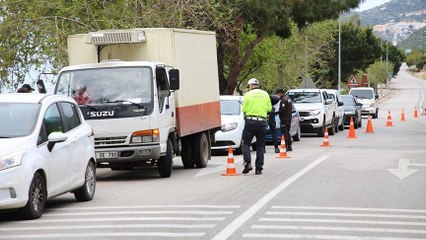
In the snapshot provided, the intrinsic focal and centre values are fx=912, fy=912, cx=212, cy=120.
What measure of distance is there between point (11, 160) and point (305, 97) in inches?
1015

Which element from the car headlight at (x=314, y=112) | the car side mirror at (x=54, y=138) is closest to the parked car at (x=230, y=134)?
the car headlight at (x=314, y=112)

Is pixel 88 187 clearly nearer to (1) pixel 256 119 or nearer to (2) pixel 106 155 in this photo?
(2) pixel 106 155

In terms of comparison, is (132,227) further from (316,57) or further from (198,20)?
(316,57)

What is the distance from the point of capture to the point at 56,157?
40.0ft

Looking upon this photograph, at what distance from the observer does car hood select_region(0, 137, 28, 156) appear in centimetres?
1105

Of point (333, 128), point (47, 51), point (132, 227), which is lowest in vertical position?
point (333, 128)

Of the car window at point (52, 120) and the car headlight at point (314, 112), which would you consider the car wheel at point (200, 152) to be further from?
the car headlight at point (314, 112)

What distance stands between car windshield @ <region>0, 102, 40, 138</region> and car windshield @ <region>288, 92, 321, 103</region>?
78.9 feet

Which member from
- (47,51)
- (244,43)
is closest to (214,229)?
(47,51)

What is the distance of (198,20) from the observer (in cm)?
2944

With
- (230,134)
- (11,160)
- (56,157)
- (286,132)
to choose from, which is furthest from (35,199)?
(286,132)

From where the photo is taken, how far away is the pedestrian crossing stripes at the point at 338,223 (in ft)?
32.6

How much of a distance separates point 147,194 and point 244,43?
34912 millimetres

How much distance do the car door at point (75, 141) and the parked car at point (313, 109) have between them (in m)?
21.8
